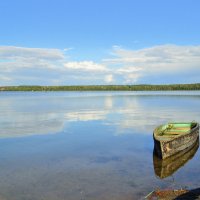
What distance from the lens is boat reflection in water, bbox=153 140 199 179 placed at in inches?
591

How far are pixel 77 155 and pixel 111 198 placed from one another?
716 centimetres

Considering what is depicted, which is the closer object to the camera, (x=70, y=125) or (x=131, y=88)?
(x=70, y=125)

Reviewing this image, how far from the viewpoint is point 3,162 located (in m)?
16.4

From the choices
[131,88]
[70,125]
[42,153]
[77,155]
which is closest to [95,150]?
[77,155]

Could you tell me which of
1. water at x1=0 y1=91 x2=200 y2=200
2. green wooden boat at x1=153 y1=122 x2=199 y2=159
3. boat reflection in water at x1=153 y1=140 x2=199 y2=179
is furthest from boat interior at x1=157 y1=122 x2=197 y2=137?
boat reflection in water at x1=153 y1=140 x2=199 y2=179

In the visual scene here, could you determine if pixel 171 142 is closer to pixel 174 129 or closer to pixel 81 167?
pixel 81 167

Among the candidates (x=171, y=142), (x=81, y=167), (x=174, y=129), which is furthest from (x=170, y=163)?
(x=174, y=129)

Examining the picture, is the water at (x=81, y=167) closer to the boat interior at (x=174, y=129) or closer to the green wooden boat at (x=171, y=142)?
the green wooden boat at (x=171, y=142)

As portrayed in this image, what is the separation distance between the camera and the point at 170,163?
54.2 feet

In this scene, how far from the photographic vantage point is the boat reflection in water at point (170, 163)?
49.3 feet

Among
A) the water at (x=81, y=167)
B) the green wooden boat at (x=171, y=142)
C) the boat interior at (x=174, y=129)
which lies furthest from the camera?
the boat interior at (x=174, y=129)

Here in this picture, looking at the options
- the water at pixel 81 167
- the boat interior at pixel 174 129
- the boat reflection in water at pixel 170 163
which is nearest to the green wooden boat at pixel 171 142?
the boat interior at pixel 174 129

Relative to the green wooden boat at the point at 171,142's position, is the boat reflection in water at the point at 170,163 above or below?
below

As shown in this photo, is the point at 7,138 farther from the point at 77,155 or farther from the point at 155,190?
the point at 155,190
